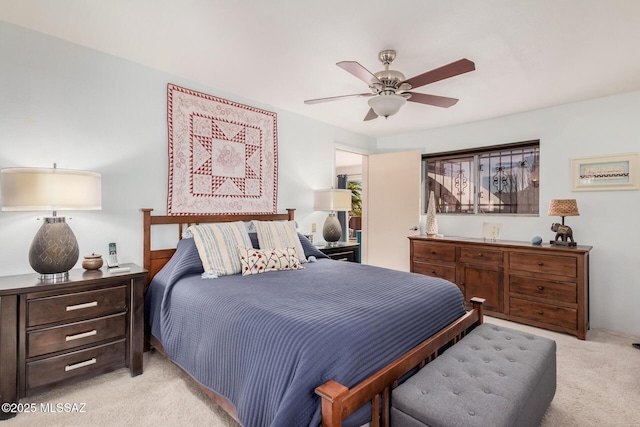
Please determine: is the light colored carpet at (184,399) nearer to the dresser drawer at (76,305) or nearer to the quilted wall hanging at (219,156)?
the dresser drawer at (76,305)

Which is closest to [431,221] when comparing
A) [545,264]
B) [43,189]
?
[545,264]

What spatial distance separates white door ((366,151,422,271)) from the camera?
15.0 feet

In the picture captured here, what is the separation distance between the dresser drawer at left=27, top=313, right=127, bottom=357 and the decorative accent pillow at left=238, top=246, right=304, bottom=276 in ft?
3.03

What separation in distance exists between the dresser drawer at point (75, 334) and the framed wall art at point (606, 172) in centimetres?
→ 458

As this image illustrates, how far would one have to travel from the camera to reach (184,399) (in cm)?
205

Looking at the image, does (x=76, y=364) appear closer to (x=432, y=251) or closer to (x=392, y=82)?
(x=392, y=82)

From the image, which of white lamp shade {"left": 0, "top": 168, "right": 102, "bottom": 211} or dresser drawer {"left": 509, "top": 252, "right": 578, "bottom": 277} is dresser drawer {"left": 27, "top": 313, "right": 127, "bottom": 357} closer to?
white lamp shade {"left": 0, "top": 168, "right": 102, "bottom": 211}

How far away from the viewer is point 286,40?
89.9 inches

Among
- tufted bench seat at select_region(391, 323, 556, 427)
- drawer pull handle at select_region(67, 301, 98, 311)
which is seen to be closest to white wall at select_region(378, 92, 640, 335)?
tufted bench seat at select_region(391, 323, 556, 427)

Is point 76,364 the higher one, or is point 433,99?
point 433,99

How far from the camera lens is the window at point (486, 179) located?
13.0 feet

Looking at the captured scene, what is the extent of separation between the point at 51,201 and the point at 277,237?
1.69 m

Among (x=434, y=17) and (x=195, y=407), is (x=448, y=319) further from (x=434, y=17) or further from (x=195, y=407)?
(x=434, y=17)

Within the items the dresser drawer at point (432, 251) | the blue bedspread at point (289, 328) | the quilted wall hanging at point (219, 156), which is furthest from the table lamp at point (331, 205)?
the blue bedspread at point (289, 328)
